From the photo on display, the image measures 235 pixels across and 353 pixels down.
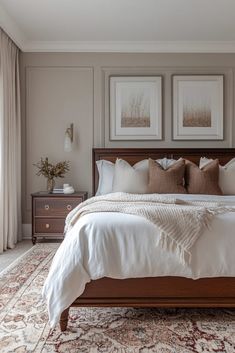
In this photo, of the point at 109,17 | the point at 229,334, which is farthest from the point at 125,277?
the point at 109,17

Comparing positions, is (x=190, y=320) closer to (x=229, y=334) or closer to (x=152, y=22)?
(x=229, y=334)

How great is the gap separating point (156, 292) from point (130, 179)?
1.89 meters

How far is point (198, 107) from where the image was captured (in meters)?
4.73

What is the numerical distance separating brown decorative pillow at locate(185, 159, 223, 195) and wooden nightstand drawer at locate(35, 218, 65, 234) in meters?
1.69

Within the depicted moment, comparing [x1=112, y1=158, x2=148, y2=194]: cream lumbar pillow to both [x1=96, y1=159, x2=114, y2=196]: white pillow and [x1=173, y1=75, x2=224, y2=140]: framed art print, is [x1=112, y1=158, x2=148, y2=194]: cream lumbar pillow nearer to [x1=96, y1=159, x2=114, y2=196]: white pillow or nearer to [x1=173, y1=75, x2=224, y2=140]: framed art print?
[x1=96, y1=159, x2=114, y2=196]: white pillow

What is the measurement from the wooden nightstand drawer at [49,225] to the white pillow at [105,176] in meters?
0.64

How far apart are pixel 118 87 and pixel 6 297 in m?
3.19

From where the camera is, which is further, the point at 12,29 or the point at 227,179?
the point at 12,29

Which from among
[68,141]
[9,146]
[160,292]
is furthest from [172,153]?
[160,292]

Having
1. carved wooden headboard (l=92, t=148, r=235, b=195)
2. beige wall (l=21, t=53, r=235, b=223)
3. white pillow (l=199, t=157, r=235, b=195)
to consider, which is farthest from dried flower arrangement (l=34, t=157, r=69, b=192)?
white pillow (l=199, t=157, r=235, b=195)

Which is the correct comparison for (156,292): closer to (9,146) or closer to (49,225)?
(49,225)

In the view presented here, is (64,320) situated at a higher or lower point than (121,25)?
lower

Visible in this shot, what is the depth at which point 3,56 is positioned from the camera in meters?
4.07

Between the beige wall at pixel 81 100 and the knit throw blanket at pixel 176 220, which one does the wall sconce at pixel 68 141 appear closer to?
the beige wall at pixel 81 100
